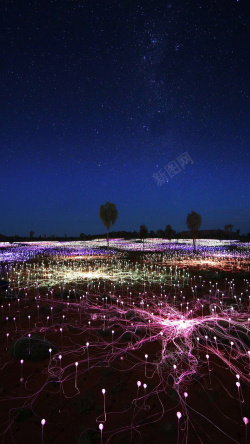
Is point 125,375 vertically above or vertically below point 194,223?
below

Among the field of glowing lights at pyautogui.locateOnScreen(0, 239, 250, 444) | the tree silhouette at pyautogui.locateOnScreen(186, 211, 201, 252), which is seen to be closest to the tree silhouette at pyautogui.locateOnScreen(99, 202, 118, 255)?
→ the tree silhouette at pyautogui.locateOnScreen(186, 211, 201, 252)

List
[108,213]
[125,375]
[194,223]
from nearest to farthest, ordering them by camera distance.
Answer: [125,375], [108,213], [194,223]

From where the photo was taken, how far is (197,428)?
370 cm

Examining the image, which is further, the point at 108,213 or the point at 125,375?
the point at 108,213

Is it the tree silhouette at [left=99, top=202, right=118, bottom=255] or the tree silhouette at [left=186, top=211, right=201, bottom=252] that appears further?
the tree silhouette at [left=186, top=211, right=201, bottom=252]

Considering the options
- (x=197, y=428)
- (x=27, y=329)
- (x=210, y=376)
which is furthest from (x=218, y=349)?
(x=27, y=329)

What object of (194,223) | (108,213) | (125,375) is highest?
(108,213)

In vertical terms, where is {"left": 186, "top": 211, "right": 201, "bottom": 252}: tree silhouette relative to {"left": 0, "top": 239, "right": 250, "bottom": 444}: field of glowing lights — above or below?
above

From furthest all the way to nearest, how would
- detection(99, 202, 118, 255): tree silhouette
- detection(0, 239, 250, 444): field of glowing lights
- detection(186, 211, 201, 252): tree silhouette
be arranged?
detection(186, 211, 201, 252): tree silhouette < detection(99, 202, 118, 255): tree silhouette < detection(0, 239, 250, 444): field of glowing lights

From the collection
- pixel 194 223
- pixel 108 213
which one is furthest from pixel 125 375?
pixel 194 223

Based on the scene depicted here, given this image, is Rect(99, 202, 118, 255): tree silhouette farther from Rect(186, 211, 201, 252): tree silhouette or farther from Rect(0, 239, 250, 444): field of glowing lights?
Rect(0, 239, 250, 444): field of glowing lights

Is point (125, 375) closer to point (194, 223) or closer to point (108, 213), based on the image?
point (108, 213)

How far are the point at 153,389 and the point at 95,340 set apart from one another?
8.32 feet

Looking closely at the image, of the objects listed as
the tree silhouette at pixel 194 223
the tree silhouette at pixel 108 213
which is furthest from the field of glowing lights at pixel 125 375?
the tree silhouette at pixel 194 223
